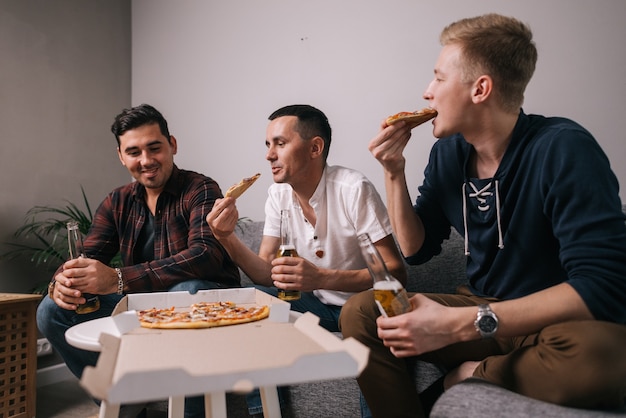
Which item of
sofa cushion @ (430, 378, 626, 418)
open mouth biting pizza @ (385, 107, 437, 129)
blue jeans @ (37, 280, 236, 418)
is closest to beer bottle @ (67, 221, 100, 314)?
blue jeans @ (37, 280, 236, 418)

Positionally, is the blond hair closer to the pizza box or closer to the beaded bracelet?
the pizza box

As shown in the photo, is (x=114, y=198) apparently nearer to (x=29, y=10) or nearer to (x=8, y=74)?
(x=8, y=74)

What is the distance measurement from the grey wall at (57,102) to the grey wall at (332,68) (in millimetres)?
295

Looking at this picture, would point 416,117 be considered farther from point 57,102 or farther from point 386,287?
point 57,102

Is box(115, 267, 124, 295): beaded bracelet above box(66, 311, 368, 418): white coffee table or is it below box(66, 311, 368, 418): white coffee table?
below

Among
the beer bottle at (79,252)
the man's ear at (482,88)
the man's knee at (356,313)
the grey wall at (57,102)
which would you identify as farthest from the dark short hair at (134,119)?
the man's ear at (482,88)

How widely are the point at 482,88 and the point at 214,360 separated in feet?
3.48

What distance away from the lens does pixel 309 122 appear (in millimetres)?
2213

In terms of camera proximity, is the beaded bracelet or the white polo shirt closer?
the beaded bracelet

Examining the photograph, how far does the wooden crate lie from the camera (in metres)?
2.27

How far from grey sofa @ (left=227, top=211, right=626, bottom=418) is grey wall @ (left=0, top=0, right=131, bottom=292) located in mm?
1316

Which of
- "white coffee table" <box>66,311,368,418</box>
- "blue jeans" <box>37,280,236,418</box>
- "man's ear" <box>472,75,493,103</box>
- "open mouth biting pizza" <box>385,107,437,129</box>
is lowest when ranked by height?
"blue jeans" <box>37,280,236,418</box>

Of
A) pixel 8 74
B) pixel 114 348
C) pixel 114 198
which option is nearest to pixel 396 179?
pixel 114 348

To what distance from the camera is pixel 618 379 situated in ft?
3.37
